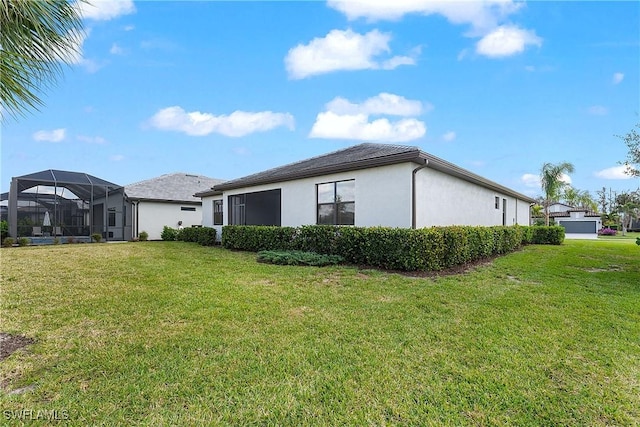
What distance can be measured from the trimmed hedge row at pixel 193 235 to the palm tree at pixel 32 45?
12.7 metres

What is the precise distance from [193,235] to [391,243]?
501 inches

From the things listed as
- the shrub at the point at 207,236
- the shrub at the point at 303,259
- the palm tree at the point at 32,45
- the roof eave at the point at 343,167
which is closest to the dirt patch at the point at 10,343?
the palm tree at the point at 32,45

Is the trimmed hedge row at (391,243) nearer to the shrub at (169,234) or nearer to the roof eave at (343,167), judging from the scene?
the roof eave at (343,167)

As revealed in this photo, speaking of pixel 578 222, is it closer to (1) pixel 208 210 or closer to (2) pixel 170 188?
(1) pixel 208 210

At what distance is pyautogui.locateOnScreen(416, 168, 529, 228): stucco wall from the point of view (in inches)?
352

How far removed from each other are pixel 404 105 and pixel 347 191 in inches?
323

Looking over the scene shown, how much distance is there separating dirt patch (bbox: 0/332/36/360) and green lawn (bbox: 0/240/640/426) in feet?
0.40

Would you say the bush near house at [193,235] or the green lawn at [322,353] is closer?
the green lawn at [322,353]

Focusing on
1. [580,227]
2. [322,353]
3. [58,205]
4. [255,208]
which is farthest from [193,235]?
[580,227]

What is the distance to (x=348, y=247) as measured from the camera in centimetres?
866

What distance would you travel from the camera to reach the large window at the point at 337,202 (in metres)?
10.1

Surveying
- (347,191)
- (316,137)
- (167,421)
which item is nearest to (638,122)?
(347,191)

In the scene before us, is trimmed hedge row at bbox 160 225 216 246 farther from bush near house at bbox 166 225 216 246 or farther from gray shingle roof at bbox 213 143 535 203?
gray shingle roof at bbox 213 143 535 203

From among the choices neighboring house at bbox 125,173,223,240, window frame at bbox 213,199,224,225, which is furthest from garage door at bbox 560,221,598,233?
neighboring house at bbox 125,173,223,240
